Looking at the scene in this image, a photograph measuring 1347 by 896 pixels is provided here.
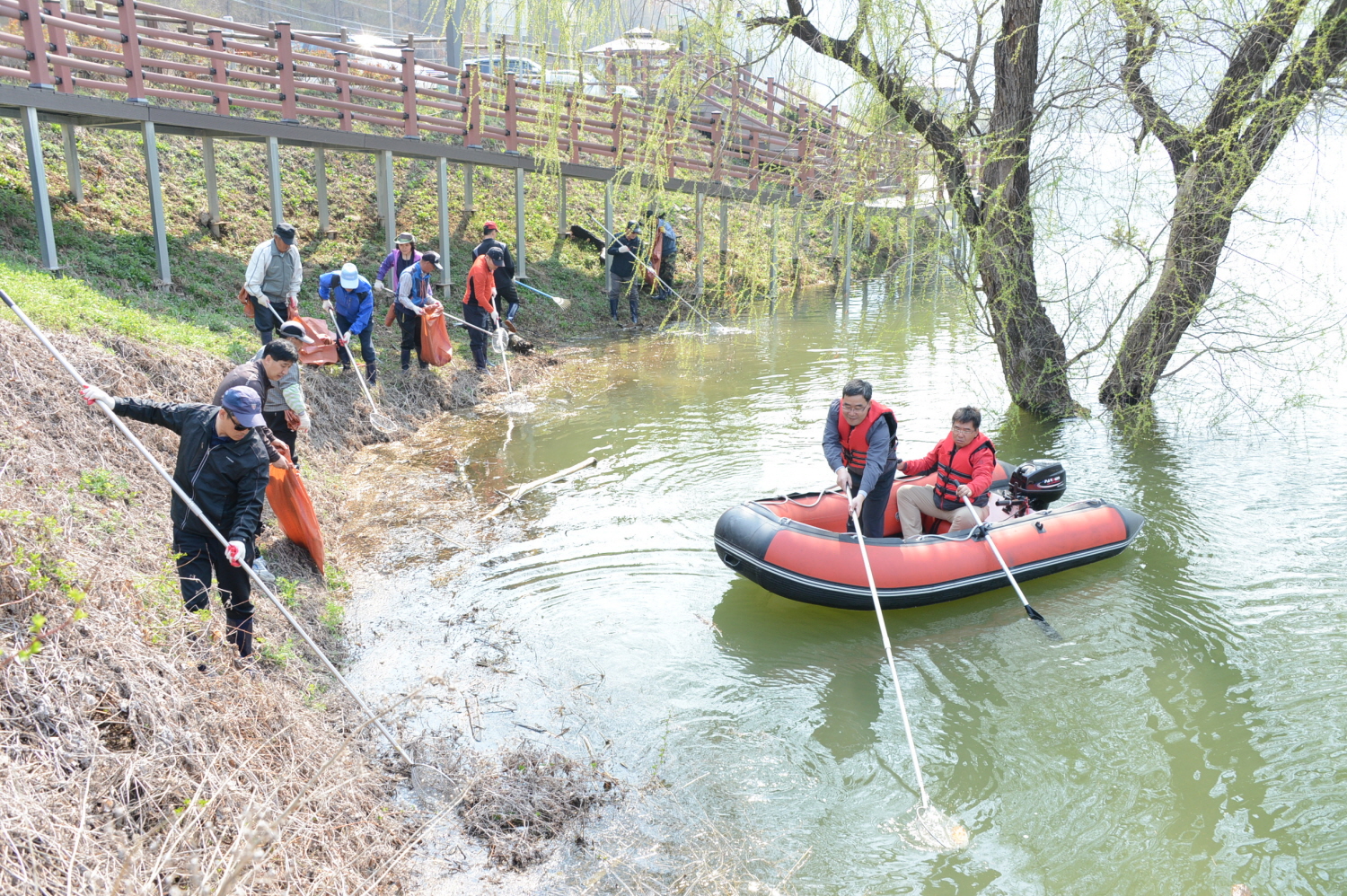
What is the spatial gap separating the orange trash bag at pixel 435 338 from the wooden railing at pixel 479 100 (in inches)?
97.8

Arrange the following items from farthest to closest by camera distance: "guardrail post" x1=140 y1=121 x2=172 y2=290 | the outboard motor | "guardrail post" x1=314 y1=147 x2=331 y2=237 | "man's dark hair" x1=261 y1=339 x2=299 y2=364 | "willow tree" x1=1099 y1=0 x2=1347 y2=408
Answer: "guardrail post" x1=314 y1=147 x2=331 y2=237, "guardrail post" x1=140 y1=121 x2=172 y2=290, "willow tree" x1=1099 y1=0 x2=1347 y2=408, the outboard motor, "man's dark hair" x1=261 y1=339 x2=299 y2=364

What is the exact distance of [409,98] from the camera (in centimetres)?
1368

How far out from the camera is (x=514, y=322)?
598 inches

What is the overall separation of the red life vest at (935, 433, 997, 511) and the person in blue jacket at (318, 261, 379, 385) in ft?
20.6

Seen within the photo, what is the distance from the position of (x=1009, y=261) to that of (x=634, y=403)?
203 inches

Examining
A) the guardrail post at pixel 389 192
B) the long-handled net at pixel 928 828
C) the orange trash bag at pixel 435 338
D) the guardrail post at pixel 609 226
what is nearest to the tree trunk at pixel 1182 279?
the long-handled net at pixel 928 828

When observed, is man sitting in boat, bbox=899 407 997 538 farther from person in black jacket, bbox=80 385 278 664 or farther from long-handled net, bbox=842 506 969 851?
person in black jacket, bbox=80 385 278 664

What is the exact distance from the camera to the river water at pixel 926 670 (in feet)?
15.4

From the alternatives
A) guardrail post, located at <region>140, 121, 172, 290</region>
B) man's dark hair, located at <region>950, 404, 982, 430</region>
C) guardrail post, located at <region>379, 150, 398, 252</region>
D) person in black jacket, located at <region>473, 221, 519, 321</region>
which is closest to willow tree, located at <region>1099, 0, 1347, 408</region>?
man's dark hair, located at <region>950, 404, 982, 430</region>

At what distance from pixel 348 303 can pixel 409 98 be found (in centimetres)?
514

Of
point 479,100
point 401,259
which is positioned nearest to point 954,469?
point 401,259

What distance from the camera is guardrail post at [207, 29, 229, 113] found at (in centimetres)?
1146

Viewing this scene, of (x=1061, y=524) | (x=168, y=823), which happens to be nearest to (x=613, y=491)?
(x=1061, y=524)

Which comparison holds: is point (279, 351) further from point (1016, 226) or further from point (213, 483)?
point (1016, 226)
